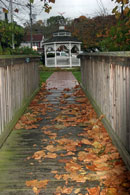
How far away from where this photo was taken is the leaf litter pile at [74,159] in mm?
3543

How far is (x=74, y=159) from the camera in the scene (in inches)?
175

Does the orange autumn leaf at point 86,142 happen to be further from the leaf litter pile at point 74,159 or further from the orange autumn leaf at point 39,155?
the orange autumn leaf at point 39,155

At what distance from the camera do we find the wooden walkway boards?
354 cm

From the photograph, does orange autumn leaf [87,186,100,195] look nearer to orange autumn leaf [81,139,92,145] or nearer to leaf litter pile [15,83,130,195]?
leaf litter pile [15,83,130,195]

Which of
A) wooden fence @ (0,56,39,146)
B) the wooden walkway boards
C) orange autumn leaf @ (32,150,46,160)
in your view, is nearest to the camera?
the wooden walkway boards

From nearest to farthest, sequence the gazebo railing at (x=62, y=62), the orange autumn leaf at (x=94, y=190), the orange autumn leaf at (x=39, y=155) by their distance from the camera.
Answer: the orange autumn leaf at (x=94, y=190) < the orange autumn leaf at (x=39, y=155) < the gazebo railing at (x=62, y=62)

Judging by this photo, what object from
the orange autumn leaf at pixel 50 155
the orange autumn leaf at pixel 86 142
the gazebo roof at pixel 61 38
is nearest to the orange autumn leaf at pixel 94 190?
the orange autumn leaf at pixel 50 155

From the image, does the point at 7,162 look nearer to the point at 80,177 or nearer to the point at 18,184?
the point at 18,184

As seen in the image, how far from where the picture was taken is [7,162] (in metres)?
4.38

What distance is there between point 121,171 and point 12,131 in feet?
9.57

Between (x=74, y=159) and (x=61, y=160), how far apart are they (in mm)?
192

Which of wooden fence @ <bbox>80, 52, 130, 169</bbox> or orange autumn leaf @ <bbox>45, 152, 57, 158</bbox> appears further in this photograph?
orange autumn leaf @ <bbox>45, 152, 57, 158</bbox>

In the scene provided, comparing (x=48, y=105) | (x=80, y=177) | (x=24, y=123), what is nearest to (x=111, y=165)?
(x=80, y=177)

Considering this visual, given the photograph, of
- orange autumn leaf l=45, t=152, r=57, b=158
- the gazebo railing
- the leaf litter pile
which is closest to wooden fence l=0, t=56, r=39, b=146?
the leaf litter pile
